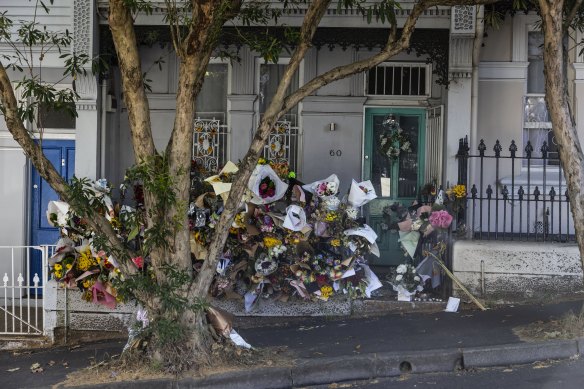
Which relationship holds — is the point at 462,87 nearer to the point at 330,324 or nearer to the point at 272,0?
the point at 272,0

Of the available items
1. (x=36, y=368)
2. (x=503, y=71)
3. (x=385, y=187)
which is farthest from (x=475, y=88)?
(x=36, y=368)

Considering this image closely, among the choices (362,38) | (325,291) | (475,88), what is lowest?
(325,291)

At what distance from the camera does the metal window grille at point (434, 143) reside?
40.2 feet

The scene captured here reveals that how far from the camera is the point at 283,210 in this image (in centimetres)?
1055

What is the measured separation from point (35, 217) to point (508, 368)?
7761mm

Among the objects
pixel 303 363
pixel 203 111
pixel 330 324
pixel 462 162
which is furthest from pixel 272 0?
pixel 303 363

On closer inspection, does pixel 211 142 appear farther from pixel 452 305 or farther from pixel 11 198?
pixel 452 305

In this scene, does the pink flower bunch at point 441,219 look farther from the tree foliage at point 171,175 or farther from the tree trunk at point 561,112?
the tree foliage at point 171,175

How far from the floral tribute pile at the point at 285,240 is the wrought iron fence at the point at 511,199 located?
5.52 ft

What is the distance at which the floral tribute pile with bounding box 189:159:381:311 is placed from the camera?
403 inches


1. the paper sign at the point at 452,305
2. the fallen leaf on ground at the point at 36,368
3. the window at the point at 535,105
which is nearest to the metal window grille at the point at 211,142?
the paper sign at the point at 452,305

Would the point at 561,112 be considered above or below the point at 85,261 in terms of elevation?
above

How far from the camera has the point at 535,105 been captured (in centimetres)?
1245

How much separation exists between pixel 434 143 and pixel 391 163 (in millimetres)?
747
